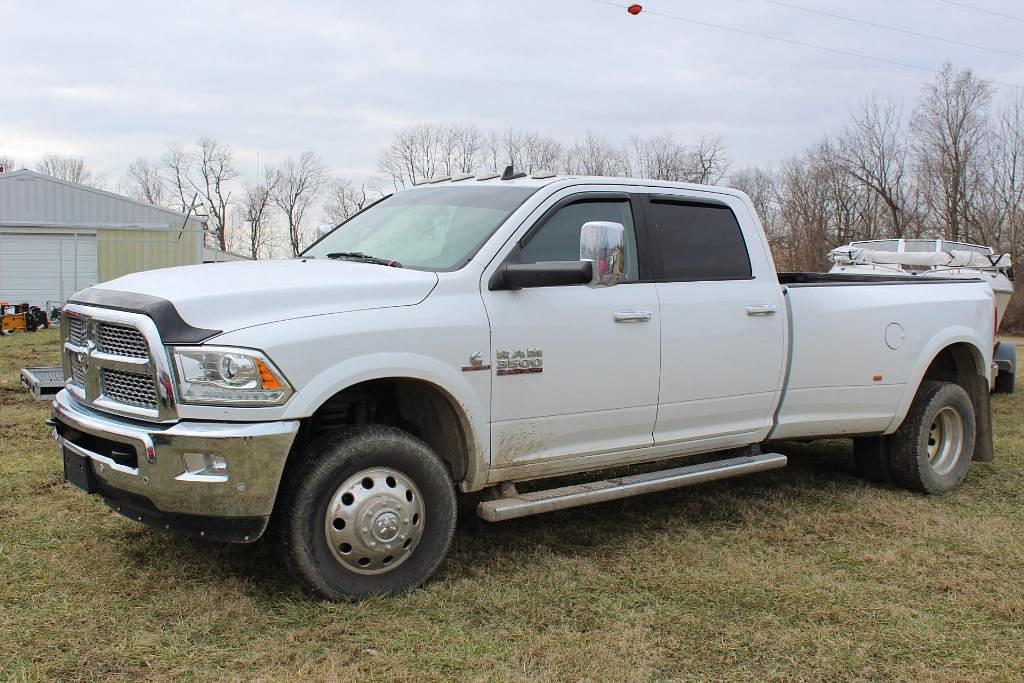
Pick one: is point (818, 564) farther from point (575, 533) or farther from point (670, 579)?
point (575, 533)

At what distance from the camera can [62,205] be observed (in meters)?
29.5

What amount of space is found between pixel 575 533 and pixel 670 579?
87 cm

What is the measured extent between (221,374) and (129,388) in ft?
1.77

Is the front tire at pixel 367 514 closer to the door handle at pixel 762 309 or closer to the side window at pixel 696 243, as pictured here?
the side window at pixel 696 243

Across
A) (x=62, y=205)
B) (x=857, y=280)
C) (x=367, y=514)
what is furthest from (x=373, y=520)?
(x=62, y=205)

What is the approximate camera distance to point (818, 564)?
4.80 m

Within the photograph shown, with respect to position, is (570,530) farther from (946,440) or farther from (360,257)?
(946,440)

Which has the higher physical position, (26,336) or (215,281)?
(215,281)

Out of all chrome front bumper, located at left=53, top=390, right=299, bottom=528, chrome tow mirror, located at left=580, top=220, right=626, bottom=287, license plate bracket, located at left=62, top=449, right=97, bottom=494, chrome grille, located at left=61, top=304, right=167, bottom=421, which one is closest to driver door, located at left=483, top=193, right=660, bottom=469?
chrome tow mirror, located at left=580, top=220, right=626, bottom=287

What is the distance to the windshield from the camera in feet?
15.3

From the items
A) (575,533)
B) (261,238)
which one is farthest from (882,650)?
(261,238)

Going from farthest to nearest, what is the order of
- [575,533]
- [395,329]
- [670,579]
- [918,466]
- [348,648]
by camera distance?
[918,466] < [575,533] < [670,579] < [395,329] < [348,648]

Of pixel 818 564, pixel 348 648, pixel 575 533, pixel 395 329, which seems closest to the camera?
pixel 348 648

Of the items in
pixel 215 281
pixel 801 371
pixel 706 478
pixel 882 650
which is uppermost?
pixel 215 281
